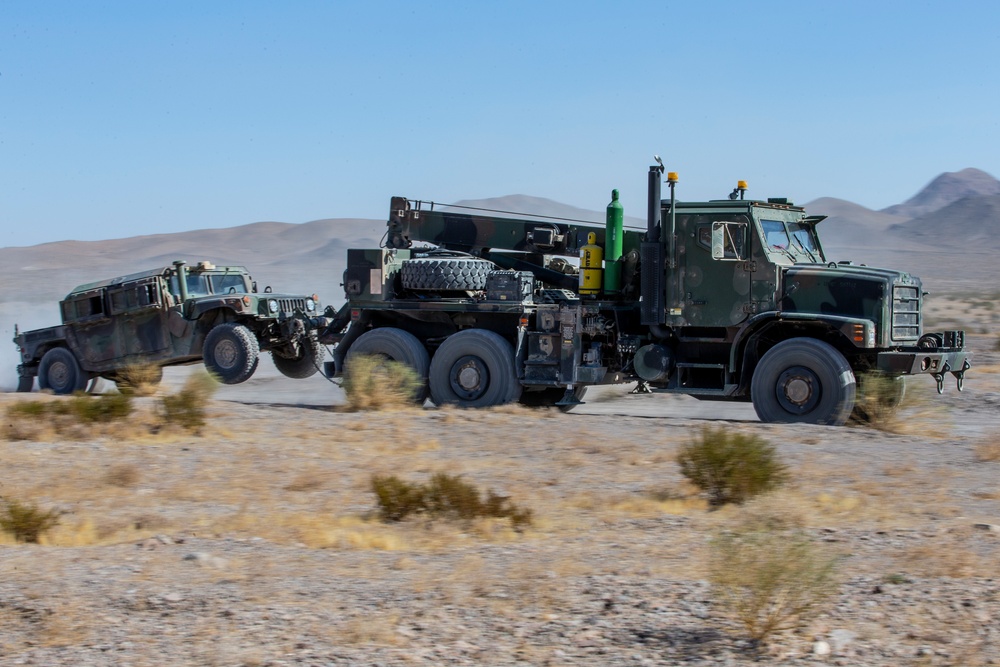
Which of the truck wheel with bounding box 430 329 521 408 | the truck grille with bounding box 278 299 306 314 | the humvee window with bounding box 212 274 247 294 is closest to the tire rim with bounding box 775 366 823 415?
the truck wheel with bounding box 430 329 521 408

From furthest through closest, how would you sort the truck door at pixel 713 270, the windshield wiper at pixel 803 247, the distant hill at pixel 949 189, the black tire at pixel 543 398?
1. the distant hill at pixel 949 189
2. the black tire at pixel 543 398
3. the windshield wiper at pixel 803 247
4. the truck door at pixel 713 270

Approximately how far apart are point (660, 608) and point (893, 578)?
1.44m

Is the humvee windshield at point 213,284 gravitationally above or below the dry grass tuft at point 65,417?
above

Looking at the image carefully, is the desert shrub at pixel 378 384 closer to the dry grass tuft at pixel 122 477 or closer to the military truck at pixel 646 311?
the military truck at pixel 646 311

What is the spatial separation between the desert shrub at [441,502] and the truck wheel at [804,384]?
576cm

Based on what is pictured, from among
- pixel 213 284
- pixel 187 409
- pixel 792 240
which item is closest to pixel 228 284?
pixel 213 284

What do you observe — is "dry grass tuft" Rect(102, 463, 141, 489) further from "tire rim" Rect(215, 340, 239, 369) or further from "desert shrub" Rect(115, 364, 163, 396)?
"desert shrub" Rect(115, 364, 163, 396)

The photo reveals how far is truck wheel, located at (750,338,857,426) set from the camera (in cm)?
1341

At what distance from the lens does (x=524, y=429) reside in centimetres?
1319

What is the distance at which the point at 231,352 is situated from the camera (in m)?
18.4

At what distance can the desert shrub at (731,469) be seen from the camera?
30.3 feet

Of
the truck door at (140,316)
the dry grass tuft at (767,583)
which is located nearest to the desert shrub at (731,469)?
the dry grass tuft at (767,583)

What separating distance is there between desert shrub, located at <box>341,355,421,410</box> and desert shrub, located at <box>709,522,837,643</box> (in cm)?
945

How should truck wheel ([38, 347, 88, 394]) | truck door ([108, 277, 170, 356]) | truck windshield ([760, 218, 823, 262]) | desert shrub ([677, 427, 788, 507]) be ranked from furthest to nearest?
1. truck wheel ([38, 347, 88, 394])
2. truck door ([108, 277, 170, 356])
3. truck windshield ([760, 218, 823, 262])
4. desert shrub ([677, 427, 788, 507])
